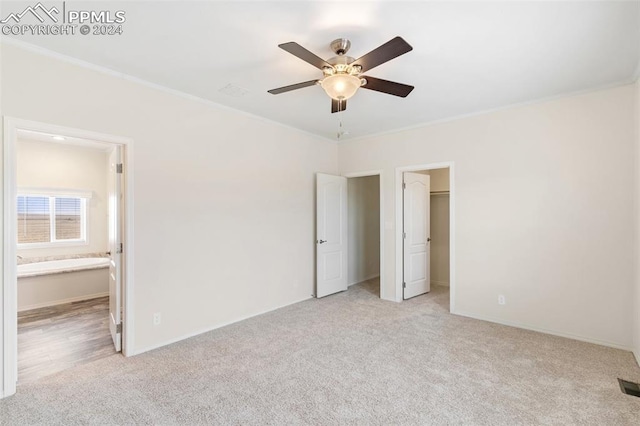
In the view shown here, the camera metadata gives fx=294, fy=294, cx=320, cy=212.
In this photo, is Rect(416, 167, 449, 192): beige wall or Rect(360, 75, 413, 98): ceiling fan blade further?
Rect(416, 167, 449, 192): beige wall

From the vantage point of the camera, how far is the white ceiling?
1.94 m

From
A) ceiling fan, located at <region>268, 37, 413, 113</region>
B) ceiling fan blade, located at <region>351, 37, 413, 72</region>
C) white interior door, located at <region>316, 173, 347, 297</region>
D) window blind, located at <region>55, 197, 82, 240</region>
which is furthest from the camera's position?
window blind, located at <region>55, 197, 82, 240</region>

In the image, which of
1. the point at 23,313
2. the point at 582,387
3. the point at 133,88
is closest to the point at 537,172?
the point at 582,387

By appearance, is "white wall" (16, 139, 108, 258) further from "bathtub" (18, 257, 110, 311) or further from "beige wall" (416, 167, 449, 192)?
"beige wall" (416, 167, 449, 192)

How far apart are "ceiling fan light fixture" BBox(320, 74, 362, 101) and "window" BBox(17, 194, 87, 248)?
574cm

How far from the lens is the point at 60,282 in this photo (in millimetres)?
4668

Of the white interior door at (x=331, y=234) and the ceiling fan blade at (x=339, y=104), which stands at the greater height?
the ceiling fan blade at (x=339, y=104)

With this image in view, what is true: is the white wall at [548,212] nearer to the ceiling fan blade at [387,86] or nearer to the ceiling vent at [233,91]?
the ceiling fan blade at [387,86]

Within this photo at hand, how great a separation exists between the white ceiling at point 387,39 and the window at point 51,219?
13.7 ft

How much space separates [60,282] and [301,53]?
5.31 m

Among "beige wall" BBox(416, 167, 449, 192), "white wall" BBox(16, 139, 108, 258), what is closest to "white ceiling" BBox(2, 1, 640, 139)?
"beige wall" BBox(416, 167, 449, 192)

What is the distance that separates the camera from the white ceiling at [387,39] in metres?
1.94

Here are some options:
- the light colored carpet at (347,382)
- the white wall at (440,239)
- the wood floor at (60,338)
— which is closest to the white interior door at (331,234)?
the light colored carpet at (347,382)

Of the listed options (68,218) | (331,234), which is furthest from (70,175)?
(331,234)
